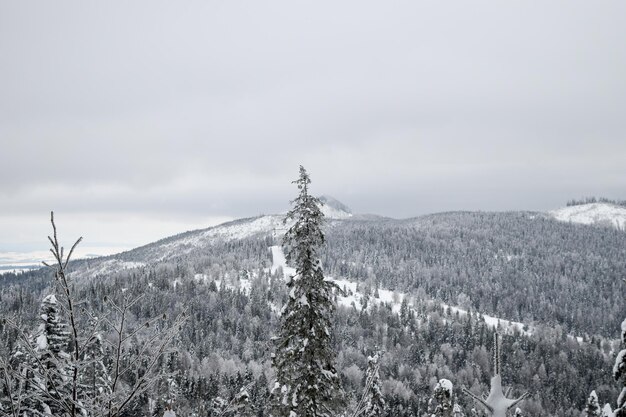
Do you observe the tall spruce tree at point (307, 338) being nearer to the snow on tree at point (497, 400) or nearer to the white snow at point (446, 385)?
the white snow at point (446, 385)

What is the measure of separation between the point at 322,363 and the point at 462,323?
615ft

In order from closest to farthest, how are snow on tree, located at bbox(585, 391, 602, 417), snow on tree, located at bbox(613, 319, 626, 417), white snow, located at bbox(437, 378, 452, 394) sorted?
snow on tree, located at bbox(613, 319, 626, 417) < white snow, located at bbox(437, 378, 452, 394) < snow on tree, located at bbox(585, 391, 602, 417)

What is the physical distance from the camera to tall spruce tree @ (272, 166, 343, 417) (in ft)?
49.3

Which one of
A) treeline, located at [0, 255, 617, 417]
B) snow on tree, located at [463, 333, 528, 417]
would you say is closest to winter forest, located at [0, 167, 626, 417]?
snow on tree, located at [463, 333, 528, 417]

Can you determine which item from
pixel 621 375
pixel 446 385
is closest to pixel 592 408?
pixel 446 385

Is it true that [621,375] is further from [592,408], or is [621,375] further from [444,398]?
[592,408]

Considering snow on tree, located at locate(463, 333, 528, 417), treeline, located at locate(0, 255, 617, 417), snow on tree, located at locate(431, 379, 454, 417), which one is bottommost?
treeline, located at locate(0, 255, 617, 417)

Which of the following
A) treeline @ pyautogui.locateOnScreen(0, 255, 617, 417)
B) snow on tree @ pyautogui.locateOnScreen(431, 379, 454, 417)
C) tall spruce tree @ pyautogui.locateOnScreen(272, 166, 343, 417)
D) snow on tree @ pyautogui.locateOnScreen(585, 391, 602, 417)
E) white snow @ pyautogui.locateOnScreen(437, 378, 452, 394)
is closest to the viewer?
tall spruce tree @ pyautogui.locateOnScreen(272, 166, 343, 417)

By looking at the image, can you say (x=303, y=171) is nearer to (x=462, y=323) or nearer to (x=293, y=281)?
(x=293, y=281)

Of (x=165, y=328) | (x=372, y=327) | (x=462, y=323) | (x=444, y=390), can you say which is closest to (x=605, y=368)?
(x=462, y=323)

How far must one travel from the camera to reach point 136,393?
4293 millimetres

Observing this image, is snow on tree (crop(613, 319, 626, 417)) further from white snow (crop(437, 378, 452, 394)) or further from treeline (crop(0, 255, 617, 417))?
treeline (crop(0, 255, 617, 417))

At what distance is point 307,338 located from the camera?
15.0 meters

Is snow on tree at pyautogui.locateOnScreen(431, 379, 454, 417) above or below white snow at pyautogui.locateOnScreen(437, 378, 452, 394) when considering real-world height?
below
